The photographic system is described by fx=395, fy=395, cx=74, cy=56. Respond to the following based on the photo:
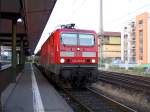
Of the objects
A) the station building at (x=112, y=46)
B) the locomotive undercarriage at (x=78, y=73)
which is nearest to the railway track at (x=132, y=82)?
the locomotive undercarriage at (x=78, y=73)

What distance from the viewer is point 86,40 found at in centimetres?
1997

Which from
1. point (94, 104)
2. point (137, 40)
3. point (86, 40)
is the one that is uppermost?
point (137, 40)

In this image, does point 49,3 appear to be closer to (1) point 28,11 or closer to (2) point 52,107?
(1) point 28,11

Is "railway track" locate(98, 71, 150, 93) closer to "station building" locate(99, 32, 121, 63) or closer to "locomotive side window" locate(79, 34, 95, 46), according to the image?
"locomotive side window" locate(79, 34, 95, 46)

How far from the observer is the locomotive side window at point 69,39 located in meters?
19.7

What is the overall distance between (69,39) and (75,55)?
90cm

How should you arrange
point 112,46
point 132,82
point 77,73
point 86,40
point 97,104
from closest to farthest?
point 97,104
point 77,73
point 86,40
point 132,82
point 112,46

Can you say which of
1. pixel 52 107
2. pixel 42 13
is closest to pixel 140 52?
pixel 42 13

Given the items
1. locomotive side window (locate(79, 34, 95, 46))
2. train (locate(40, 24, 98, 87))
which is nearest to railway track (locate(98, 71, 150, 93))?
train (locate(40, 24, 98, 87))

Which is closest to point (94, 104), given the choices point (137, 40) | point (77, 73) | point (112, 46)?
point (77, 73)

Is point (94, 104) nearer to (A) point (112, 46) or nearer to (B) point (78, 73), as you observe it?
(B) point (78, 73)

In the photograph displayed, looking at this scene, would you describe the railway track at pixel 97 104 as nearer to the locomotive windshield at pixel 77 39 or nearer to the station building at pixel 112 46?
the locomotive windshield at pixel 77 39

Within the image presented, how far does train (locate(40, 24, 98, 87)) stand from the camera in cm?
1928

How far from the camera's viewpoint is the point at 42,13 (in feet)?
88.2
